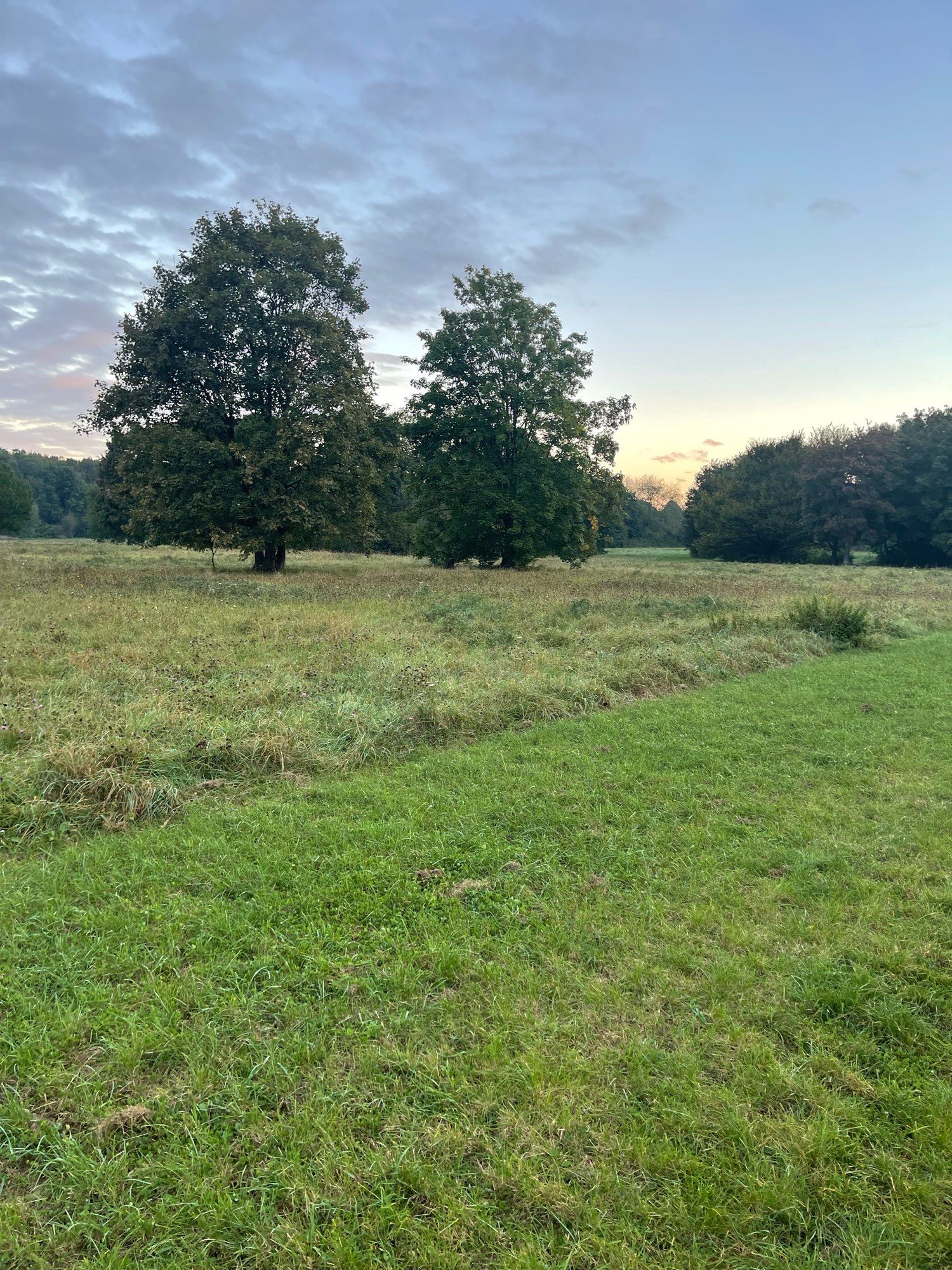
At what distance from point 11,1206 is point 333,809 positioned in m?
3.13

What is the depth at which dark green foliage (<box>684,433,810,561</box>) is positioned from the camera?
2253 inches

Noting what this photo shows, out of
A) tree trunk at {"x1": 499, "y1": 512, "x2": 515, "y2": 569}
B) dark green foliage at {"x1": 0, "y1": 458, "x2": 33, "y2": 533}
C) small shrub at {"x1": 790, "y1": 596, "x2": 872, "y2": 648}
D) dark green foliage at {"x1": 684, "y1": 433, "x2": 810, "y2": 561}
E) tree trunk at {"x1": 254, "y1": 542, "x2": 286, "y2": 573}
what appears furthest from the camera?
dark green foliage at {"x1": 0, "y1": 458, "x2": 33, "y2": 533}

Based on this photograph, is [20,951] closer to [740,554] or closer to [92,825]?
[92,825]

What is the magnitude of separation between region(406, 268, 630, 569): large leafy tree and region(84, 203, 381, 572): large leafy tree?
6.04 meters

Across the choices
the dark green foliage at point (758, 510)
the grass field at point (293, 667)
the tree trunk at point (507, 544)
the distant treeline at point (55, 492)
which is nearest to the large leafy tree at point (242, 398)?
the grass field at point (293, 667)

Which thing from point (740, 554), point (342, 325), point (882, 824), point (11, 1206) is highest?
point (342, 325)

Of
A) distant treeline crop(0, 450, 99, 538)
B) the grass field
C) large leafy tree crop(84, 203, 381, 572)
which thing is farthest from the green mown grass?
distant treeline crop(0, 450, 99, 538)

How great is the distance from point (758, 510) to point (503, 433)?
38.3 meters

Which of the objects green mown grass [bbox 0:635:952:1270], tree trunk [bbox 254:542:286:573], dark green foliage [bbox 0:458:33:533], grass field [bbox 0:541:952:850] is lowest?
green mown grass [bbox 0:635:952:1270]

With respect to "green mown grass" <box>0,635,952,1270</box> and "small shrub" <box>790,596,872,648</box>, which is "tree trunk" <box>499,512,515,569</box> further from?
"green mown grass" <box>0,635,952,1270</box>

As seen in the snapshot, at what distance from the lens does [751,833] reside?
4.69 m

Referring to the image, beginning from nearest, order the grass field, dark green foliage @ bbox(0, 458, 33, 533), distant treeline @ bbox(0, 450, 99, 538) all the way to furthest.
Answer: the grass field, dark green foliage @ bbox(0, 458, 33, 533), distant treeline @ bbox(0, 450, 99, 538)

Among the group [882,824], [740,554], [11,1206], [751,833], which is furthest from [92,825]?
[740,554]

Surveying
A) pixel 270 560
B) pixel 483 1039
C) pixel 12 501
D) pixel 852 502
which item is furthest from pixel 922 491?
pixel 12 501
